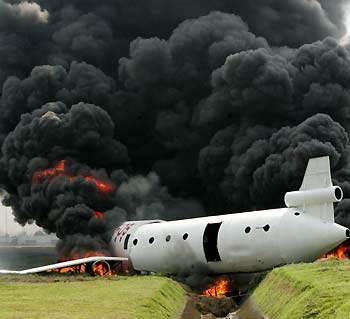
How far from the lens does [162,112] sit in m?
79.1

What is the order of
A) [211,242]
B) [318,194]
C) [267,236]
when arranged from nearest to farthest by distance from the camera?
1. [318,194]
2. [267,236]
3. [211,242]

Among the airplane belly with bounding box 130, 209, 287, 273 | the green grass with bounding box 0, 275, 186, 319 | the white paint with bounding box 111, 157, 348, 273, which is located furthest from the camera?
the airplane belly with bounding box 130, 209, 287, 273

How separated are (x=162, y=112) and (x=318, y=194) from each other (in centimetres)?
3668

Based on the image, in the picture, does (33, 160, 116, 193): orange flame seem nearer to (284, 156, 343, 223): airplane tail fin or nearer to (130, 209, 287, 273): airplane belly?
(130, 209, 287, 273): airplane belly

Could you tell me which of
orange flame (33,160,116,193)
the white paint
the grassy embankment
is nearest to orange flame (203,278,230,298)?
the white paint

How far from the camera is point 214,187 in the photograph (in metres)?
74.2

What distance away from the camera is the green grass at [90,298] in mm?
27344

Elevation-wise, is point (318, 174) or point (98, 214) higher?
point (98, 214)

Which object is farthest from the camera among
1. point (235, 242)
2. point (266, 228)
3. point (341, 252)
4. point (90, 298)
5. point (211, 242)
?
point (341, 252)

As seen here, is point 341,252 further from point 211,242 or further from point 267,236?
point 211,242

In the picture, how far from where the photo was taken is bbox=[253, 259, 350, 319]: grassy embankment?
950 inches

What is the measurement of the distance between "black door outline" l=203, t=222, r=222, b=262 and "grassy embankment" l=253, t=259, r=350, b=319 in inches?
267

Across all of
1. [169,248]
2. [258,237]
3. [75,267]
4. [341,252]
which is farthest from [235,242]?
[75,267]

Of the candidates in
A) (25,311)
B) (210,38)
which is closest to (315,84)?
(210,38)
